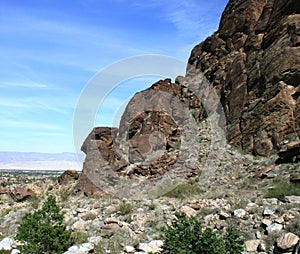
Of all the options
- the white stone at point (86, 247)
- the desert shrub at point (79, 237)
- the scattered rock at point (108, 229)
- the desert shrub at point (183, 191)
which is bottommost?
the white stone at point (86, 247)

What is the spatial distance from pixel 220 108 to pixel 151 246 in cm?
2069

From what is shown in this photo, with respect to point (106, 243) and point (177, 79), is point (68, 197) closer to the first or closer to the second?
point (106, 243)

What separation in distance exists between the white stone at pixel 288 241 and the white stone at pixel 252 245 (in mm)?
1101

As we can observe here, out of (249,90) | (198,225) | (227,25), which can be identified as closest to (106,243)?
(198,225)

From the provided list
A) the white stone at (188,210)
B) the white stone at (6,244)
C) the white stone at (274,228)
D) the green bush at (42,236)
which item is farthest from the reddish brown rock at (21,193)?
the white stone at (274,228)

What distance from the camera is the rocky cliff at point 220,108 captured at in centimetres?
2320

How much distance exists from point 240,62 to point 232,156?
31.6ft

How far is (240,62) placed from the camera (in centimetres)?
3027

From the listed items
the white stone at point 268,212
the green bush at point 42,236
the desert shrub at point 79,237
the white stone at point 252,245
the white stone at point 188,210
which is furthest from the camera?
the white stone at point 188,210

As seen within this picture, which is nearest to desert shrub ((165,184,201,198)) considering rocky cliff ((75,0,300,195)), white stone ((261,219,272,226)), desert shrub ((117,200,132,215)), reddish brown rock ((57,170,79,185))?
rocky cliff ((75,0,300,195))

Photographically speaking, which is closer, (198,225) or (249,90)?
(198,225)

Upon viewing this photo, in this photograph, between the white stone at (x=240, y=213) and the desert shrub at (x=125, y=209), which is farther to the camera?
the desert shrub at (x=125, y=209)

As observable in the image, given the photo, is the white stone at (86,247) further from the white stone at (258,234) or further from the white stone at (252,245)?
the white stone at (258,234)

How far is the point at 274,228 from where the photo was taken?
1188cm
